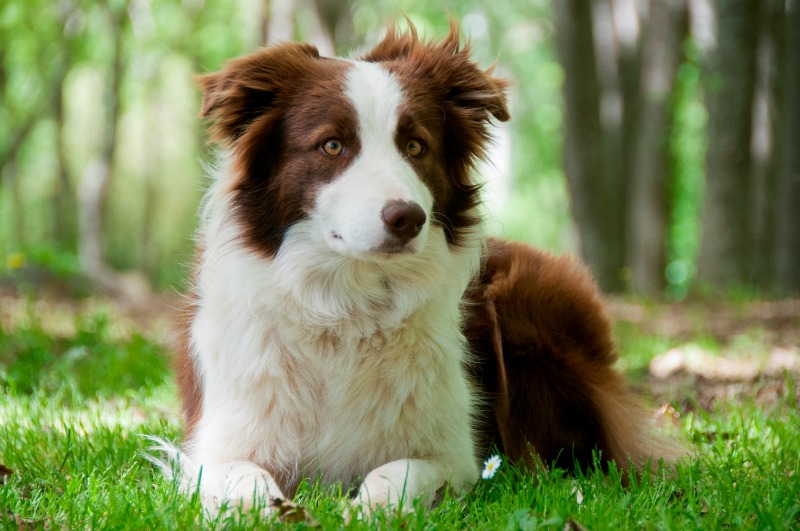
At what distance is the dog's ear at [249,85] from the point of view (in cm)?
355

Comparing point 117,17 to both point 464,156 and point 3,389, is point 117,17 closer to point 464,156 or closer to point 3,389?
point 3,389

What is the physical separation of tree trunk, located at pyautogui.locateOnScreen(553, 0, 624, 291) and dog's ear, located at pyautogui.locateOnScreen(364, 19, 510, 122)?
8.47 m

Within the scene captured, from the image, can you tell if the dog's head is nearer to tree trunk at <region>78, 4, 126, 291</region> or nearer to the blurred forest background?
the blurred forest background

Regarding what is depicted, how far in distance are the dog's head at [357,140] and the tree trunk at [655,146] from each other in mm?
10119

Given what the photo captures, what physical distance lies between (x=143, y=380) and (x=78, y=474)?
2504mm

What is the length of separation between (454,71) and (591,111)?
29.2ft

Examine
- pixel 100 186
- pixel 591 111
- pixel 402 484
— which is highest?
pixel 591 111

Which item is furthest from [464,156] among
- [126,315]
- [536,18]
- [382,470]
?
[536,18]

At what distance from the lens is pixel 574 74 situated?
39.5 ft

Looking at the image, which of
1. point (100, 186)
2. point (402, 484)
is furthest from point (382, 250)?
point (100, 186)

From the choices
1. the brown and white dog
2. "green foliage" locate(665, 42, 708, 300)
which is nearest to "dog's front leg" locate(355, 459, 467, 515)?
the brown and white dog

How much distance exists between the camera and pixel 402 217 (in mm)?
3062

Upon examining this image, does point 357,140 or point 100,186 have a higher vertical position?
point 357,140

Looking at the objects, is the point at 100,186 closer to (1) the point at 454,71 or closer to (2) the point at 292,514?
(1) the point at 454,71
